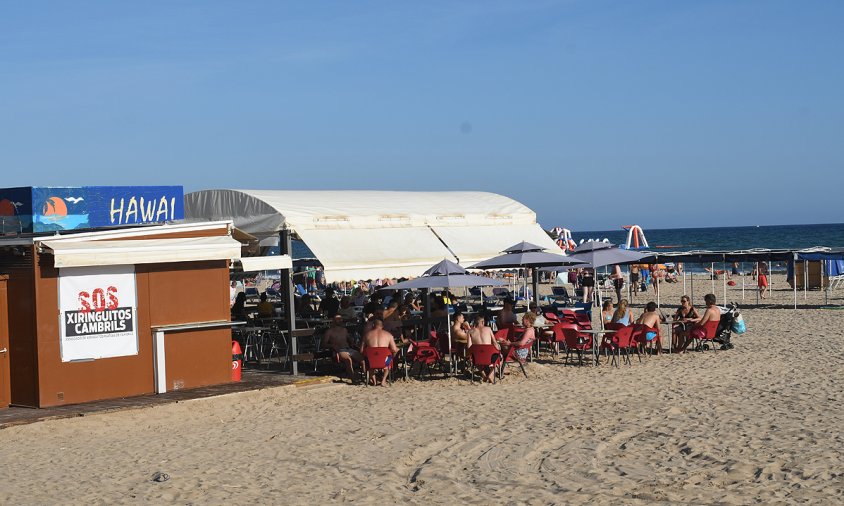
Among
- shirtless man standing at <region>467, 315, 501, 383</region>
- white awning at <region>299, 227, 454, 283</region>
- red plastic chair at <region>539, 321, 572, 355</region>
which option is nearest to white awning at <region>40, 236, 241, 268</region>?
white awning at <region>299, 227, 454, 283</region>

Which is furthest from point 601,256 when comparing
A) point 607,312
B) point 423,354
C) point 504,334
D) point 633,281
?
point 633,281

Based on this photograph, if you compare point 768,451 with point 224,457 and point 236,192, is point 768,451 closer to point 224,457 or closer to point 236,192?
point 224,457

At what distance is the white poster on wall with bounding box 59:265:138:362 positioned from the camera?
37.4ft

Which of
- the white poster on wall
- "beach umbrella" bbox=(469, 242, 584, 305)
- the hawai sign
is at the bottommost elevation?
the white poster on wall

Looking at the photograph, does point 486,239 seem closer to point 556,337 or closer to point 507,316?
point 507,316

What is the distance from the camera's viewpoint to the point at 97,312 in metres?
11.7

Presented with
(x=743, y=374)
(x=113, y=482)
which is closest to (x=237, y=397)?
(x=113, y=482)

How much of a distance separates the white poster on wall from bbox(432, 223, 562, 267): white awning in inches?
232

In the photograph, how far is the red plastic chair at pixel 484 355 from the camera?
42.7 ft

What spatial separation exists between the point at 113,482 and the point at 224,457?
3.88 feet

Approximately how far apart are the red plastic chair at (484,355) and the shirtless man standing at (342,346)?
5.28ft

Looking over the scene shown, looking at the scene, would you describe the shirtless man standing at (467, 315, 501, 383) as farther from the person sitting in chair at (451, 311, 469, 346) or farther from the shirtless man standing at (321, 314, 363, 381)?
the shirtless man standing at (321, 314, 363, 381)

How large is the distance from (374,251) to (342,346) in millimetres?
1675

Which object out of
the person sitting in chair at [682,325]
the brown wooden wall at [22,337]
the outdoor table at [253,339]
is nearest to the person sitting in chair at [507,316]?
the person sitting in chair at [682,325]
